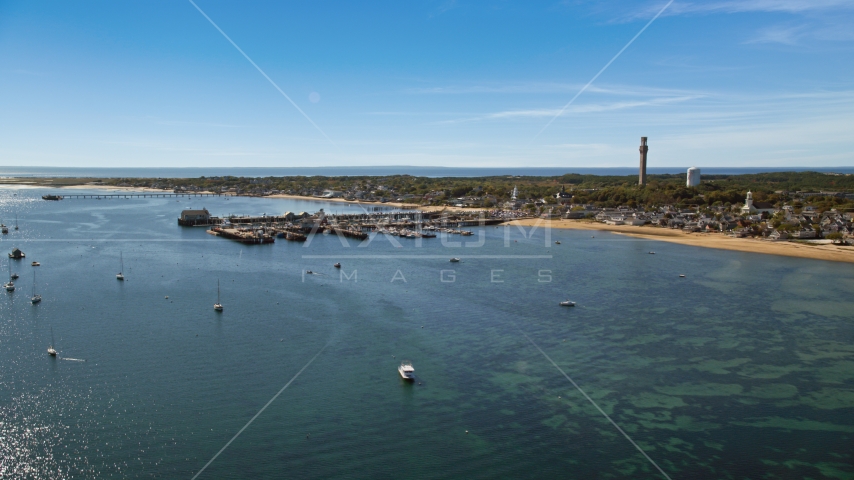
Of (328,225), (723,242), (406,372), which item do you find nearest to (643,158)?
(723,242)

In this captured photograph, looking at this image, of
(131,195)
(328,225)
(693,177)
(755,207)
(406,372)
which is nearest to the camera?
(406,372)

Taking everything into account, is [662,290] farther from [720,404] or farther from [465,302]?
[720,404]

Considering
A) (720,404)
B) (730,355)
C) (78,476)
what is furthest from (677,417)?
(78,476)

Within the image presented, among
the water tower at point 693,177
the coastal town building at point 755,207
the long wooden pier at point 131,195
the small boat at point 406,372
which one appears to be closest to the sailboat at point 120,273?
the small boat at point 406,372

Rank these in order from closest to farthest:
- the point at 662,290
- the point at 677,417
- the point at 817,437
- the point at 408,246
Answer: the point at 817,437 → the point at 677,417 → the point at 662,290 → the point at 408,246

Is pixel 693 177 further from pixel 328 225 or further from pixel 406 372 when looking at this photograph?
pixel 406 372

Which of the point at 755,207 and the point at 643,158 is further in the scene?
the point at 643,158
